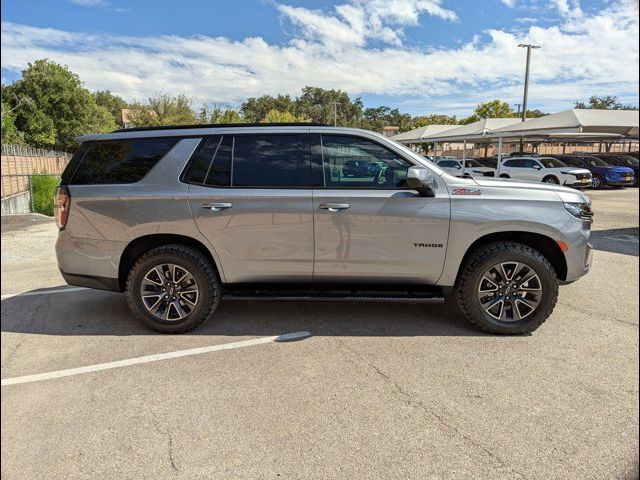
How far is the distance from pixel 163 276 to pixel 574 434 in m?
3.42

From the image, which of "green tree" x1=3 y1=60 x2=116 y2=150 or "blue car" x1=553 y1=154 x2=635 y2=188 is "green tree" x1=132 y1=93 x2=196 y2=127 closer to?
"green tree" x1=3 y1=60 x2=116 y2=150

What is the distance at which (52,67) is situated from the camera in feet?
132

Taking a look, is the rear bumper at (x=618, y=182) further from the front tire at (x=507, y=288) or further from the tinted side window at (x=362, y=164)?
the tinted side window at (x=362, y=164)

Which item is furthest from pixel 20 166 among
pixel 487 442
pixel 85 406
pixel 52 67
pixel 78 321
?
pixel 52 67

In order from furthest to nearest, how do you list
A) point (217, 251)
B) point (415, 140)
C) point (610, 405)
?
point (415, 140)
point (217, 251)
point (610, 405)

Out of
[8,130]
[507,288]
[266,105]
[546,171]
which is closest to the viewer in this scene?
[507,288]

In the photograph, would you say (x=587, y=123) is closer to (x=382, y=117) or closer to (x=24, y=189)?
(x=24, y=189)

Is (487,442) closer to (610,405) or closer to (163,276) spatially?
(610,405)

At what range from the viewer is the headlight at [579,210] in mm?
3975

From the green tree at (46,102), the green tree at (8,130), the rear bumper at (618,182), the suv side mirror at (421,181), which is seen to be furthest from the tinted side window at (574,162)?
the green tree at (46,102)

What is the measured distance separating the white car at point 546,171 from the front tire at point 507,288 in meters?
17.8

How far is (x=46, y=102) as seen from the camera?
39625 millimetres

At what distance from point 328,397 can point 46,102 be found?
151ft

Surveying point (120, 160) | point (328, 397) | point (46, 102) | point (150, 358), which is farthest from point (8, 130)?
point (328, 397)
